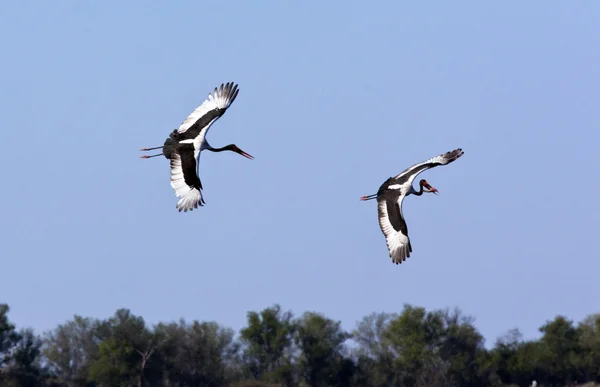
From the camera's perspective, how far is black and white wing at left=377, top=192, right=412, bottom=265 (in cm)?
3834

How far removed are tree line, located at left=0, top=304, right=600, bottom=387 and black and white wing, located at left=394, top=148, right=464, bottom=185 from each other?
39.6m

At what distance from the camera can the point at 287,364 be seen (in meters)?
81.2

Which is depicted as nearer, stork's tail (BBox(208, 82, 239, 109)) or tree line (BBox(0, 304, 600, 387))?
stork's tail (BBox(208, 82, 239, 109))

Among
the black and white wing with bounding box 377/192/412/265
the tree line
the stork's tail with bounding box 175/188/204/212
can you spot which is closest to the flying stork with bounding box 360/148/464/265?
the black and white wing with bounding box 377/192/412/265

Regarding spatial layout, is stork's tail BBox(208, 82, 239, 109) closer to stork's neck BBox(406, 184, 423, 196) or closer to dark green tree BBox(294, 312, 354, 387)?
stork's neck BBox(406, 184, 423, 196)

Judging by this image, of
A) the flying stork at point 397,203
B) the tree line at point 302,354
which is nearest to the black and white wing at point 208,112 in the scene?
the flying stork at point 397,203

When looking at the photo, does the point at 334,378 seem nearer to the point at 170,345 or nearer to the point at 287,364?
the point at 287,364

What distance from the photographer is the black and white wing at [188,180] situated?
38375mm

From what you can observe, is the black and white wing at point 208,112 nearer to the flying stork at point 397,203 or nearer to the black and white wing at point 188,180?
the black and white wing at point 188,180

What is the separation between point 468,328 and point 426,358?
12.5ft

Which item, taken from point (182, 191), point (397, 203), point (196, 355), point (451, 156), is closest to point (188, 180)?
point (182, 191)

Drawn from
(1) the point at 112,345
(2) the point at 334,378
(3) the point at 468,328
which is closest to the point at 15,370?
(1) the point at 112,345

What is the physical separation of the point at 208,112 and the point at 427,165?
18.0 ft

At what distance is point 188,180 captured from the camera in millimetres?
38469
